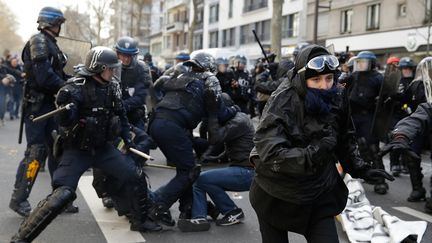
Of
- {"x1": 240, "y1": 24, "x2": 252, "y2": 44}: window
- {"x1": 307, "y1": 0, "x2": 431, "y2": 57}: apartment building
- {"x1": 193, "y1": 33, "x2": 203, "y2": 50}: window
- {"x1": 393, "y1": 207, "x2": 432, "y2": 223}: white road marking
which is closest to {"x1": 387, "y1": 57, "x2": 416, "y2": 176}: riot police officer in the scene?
Answer: {"x1": 393, "y1": 207, "x2": 432, "y2": 223}: white road marking

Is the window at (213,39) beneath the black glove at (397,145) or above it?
above

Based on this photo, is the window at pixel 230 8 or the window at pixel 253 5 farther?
the window at pixel 230 8

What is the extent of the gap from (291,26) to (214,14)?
16.8 metres

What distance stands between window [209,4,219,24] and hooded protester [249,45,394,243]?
48.2m

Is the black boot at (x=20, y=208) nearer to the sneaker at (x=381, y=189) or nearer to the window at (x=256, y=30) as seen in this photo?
the sneaker at (x=381, y=189)

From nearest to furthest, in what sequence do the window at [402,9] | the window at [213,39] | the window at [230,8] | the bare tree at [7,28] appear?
the window at [402,9], the window at [230,8], the window at [213,39], the bare tree at [7,28]

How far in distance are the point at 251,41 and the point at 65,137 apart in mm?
38830

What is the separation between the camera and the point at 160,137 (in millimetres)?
4930

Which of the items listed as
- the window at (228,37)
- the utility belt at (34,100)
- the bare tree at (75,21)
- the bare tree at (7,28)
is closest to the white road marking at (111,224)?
the utility belt at (34,100)

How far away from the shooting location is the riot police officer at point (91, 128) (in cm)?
405

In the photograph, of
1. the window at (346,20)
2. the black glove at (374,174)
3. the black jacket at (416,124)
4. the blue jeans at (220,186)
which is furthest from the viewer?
the window at (346,20)

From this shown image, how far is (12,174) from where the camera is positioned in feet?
23.6

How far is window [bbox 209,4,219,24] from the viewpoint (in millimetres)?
50519

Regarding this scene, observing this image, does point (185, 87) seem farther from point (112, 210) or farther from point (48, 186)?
point (48, 186)
